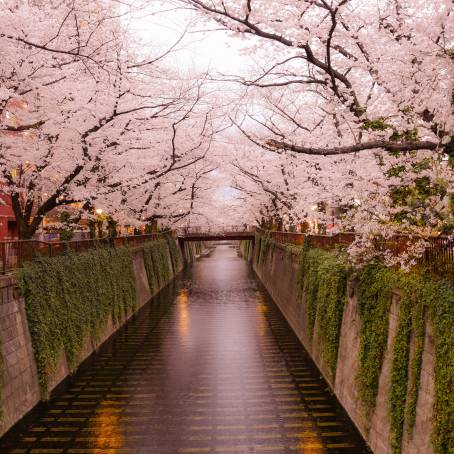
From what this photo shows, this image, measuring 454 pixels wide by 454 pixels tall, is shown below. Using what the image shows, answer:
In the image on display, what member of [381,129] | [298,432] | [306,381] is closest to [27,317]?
[298,432]

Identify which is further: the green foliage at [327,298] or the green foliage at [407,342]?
the green foliage at [327,298]

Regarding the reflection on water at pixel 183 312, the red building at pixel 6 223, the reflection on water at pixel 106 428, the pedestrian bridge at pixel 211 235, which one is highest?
the red building at pixel 6 223

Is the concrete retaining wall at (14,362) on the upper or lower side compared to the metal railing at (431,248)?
lower

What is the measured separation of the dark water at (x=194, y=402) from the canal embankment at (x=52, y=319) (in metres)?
0.66

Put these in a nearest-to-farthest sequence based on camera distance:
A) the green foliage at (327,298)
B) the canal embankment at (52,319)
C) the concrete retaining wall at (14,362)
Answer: the concrete retaining wall at (14,362), the canal embankment at (52,319), the green foliage at (327,298)

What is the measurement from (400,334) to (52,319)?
446 inches

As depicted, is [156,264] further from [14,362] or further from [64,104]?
[14,362]

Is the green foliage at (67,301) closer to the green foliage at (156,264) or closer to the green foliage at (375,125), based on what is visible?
the green foliage at (375,125)

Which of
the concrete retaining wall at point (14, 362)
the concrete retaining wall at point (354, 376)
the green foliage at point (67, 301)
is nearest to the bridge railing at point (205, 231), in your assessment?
the concrete retaining wall at point (354, 376)

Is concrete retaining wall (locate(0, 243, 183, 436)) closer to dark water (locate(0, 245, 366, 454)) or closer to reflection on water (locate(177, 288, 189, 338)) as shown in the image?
dark water (locate(0, 245, 366, 454))

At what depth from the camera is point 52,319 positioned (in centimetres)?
1633

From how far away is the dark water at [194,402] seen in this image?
12641 mm

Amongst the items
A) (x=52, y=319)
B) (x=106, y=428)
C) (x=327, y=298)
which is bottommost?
(x=106, y=428)

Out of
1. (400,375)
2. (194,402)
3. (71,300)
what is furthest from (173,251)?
(400,375)
